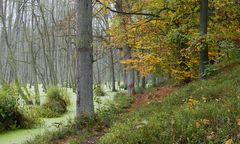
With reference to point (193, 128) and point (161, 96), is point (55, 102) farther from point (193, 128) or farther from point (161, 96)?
point (193, 128)

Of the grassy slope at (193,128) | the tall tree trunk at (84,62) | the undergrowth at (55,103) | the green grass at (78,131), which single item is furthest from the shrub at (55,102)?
the grassy slope at (193,128)

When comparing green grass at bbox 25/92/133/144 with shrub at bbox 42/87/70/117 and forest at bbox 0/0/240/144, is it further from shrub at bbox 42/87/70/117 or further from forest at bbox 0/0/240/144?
shrub at bbox 42/87/70/117

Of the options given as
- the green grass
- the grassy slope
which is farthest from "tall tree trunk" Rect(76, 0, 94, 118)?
the grassy slope

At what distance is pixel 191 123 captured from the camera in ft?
22.3

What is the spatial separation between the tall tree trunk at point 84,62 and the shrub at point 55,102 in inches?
211

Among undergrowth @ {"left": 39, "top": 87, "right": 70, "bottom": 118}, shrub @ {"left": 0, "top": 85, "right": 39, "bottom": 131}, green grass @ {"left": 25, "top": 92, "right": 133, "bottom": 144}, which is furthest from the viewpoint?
undergrowth @ {"left": 39, "top": 87, "right": 70, "bottom": 118}

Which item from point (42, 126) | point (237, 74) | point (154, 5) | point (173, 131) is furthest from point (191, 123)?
point (154, 5)

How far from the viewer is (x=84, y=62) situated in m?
12.1

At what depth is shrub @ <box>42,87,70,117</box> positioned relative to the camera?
689 inches

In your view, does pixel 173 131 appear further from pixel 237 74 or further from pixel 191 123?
pixel 237 74

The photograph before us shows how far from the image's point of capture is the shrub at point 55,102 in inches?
689

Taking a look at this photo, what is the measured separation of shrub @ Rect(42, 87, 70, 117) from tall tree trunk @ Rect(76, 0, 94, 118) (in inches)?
211

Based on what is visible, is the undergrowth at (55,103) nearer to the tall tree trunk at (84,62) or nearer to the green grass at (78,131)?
the tall tree trunk at (84,62)

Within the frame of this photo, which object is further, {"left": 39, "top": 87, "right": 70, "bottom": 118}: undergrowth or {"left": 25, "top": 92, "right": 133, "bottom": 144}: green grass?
{"left": 39, "top": 87, "right": 70, "bottom": 118}: undergrowth
